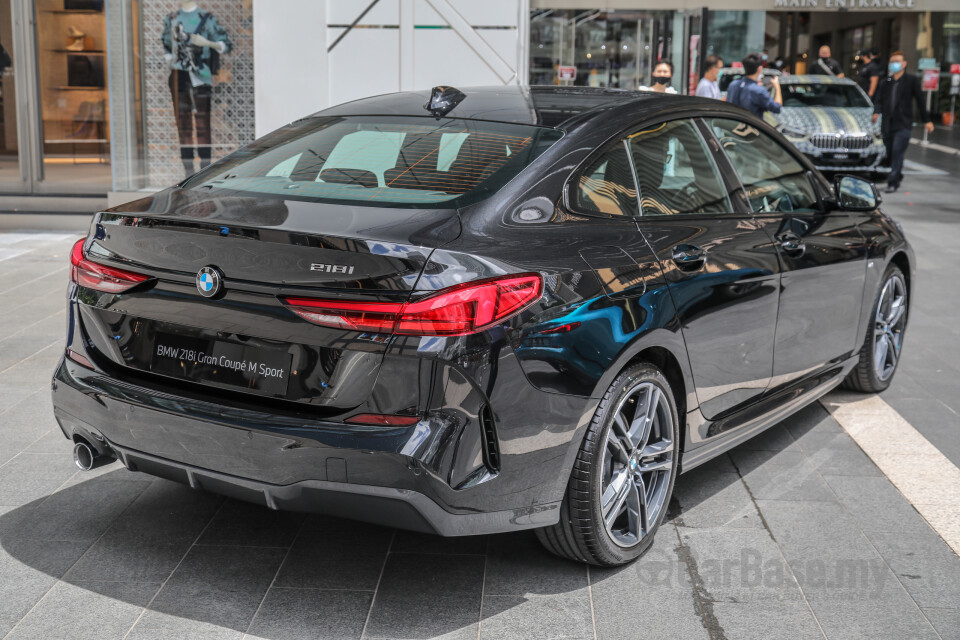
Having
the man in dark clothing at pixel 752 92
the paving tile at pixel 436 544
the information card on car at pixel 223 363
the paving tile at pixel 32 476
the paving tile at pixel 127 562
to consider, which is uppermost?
the man in dark clothing at pixel 752 92

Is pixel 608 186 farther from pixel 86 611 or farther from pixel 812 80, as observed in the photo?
pixel 812 80

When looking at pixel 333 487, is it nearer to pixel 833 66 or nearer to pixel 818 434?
pixel 818 434

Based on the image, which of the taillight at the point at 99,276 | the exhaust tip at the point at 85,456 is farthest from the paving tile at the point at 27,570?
the taillight at the point at 99,276

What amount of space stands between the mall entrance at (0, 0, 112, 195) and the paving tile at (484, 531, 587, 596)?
10.5 meters

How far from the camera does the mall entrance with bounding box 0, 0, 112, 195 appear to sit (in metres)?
13.1

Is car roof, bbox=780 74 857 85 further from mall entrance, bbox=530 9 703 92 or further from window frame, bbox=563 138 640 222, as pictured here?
window frame, bbox=563 138 640 222

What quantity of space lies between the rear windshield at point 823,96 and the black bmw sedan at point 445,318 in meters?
14.1

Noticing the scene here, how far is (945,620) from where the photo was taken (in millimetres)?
3213

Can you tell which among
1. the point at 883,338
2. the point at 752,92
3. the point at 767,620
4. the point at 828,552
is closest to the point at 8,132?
the point at 752,92

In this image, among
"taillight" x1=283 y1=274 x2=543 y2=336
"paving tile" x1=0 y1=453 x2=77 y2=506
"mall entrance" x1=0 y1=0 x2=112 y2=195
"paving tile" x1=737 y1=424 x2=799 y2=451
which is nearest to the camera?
"taillight" x1=283 y1=274 x2=543 y2=336

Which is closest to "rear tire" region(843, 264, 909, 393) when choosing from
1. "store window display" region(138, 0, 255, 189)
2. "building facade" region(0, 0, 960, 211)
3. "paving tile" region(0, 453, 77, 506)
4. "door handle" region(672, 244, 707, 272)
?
"door handle" region(672, 244, 707, 272)

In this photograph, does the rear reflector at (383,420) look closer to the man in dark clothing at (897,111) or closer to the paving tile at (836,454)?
the paving tile at (836,454)

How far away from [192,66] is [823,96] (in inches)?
409

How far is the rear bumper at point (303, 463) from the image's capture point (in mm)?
2865
